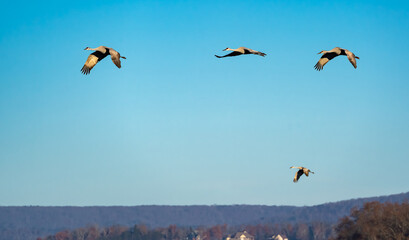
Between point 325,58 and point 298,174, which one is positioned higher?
point 325,58

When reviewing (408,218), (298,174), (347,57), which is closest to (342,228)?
(408,218)

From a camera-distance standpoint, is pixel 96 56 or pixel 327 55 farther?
pixel 327 55

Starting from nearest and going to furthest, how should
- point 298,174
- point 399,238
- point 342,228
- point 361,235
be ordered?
point 298,174, point 399,238, point 361,235, point 342,228

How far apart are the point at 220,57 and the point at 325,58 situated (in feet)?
34.0

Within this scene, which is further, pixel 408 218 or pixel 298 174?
pixel 408 218

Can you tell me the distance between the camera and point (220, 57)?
134 feet

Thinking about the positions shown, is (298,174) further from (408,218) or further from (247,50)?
(408,218)

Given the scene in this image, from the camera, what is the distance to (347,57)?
44.2 metres

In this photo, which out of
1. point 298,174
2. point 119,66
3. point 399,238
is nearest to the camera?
point 119,66

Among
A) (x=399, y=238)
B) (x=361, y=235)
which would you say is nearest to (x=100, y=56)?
(x=399, y=238)

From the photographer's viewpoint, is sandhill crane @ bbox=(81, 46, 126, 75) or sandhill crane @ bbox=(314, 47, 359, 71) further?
sandhill crane @ bbox=(314, 47, 359, 71)

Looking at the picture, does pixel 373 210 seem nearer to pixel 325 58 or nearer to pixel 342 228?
pixel 342 228

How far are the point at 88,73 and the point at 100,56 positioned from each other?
5.73ft

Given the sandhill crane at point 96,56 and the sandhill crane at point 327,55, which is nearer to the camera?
the sandhill crane at point 96,56
